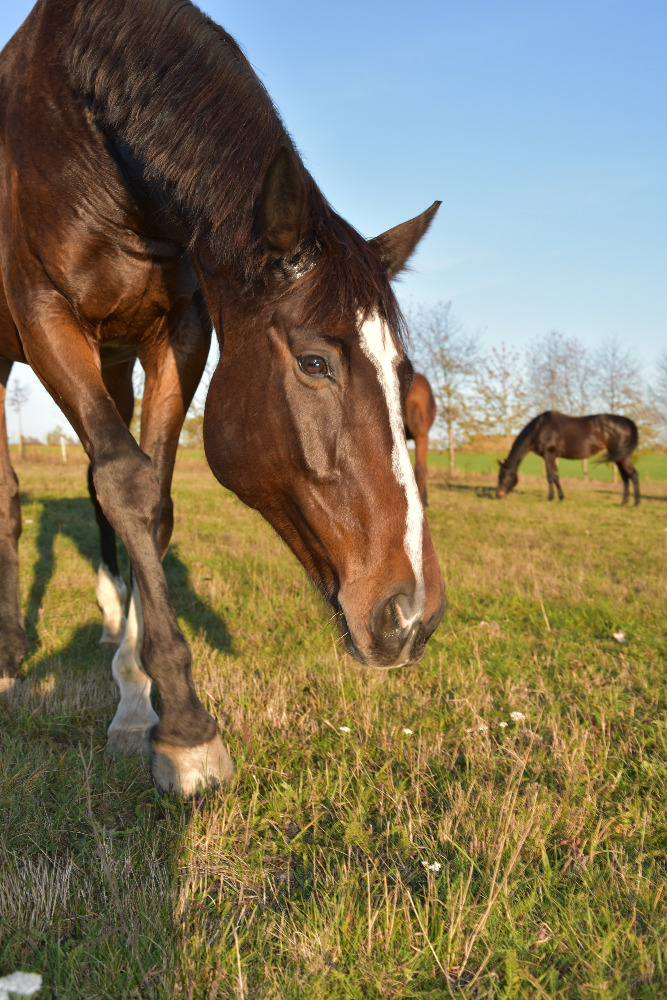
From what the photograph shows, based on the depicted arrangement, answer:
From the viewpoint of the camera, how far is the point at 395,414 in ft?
6.86

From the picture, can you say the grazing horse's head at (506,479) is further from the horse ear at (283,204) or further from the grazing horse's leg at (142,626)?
the horse ear at (283,204)

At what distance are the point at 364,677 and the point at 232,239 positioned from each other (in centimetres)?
214

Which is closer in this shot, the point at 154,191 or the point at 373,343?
the point at 373,343

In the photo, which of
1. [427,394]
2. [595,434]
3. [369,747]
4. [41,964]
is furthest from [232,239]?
[595,434]

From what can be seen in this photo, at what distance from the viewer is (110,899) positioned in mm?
1577

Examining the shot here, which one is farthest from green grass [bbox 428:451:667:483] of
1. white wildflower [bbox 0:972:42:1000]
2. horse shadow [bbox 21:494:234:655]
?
white wildflower [bbox 0:972:42:1000]

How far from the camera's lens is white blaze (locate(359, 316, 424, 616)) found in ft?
6.47

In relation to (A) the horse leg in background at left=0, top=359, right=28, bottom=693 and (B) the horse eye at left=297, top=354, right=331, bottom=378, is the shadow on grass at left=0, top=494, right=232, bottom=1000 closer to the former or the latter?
(A) the horse leg in background at left=0, top=359, right=28, bottom=693

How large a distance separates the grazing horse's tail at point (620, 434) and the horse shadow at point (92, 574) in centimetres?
1718

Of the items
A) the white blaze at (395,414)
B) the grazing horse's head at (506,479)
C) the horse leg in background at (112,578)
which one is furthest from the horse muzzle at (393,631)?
the grazing horse's head at (506,479)

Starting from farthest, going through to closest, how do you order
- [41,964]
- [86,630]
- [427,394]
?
[427,394] < [86,630] < [41,964]

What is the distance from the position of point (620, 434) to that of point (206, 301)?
71.0 feet

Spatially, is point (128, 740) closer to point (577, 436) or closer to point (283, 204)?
point (283, 204)

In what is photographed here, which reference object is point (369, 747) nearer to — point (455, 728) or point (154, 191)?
point (455, 728)
